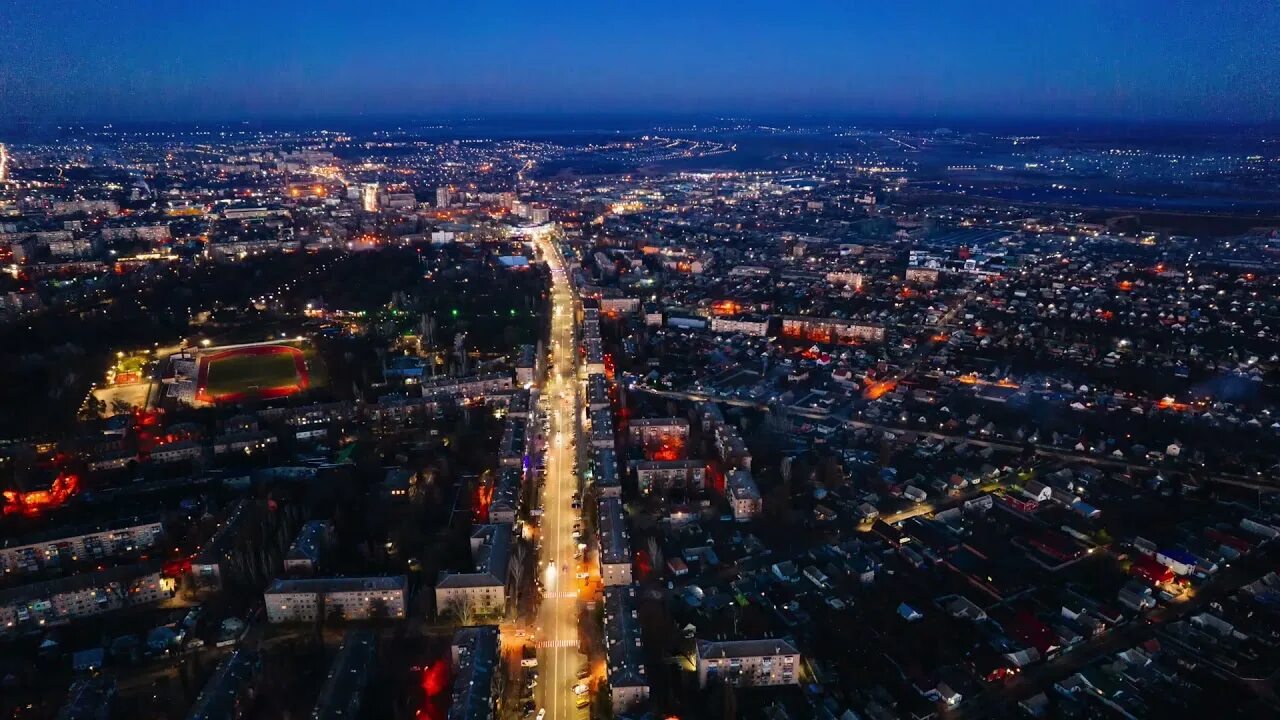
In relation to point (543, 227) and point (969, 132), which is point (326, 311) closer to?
point (543, 227)

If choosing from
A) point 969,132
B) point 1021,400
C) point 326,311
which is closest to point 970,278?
point 1021,400

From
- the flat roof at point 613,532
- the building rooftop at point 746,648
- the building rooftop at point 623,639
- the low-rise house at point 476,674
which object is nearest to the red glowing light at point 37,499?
the low-rise house at point 476,674

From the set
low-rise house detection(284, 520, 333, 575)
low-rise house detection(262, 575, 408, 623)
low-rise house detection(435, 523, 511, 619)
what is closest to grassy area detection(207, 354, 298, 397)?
low-rise house detection(284, 520, 333, 575)

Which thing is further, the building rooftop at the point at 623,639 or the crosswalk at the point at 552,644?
the crosswalk at the point at 552,644

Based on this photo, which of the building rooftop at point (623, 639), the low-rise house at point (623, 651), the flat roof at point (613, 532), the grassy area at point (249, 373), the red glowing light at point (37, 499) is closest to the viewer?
the low-rise house at point (623, 651)

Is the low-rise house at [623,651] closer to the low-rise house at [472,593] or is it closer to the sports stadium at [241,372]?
the low-rise house at [472,593]
